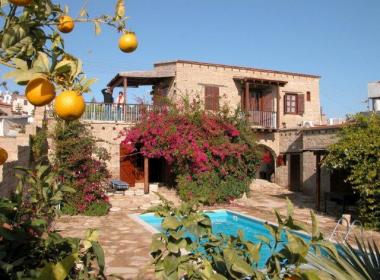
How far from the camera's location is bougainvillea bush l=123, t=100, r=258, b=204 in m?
14.2

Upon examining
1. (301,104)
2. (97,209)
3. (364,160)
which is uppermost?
(301,104)

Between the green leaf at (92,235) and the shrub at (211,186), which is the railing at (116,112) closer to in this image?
the shrub at (211,186)

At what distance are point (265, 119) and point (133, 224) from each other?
1280cm

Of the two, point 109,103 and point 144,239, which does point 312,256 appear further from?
point 109,103

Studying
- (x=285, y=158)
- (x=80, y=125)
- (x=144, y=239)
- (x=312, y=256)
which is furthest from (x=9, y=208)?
(x=285, y=158)

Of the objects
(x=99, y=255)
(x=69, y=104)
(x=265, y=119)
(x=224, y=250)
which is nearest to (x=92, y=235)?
(x=99, y=255)

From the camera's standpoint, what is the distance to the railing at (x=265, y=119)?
20.9m

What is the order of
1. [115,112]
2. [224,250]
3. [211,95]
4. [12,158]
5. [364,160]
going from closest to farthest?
[224,250]
[12,158]
[364,160]
[115,112]
[211,95]

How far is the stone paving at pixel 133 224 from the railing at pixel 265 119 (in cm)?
387

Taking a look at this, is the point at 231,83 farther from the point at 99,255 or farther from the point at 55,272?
the point at 55,272

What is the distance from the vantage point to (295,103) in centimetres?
2297

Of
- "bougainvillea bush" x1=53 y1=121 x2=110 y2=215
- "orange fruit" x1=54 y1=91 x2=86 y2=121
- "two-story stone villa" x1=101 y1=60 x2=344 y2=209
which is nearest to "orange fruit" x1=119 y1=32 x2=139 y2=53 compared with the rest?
"orange fruit" x1=54 y1=91 x2=86 y2=121

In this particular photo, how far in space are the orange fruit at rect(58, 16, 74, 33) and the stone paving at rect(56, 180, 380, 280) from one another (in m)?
1.28

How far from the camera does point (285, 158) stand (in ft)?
67.5
